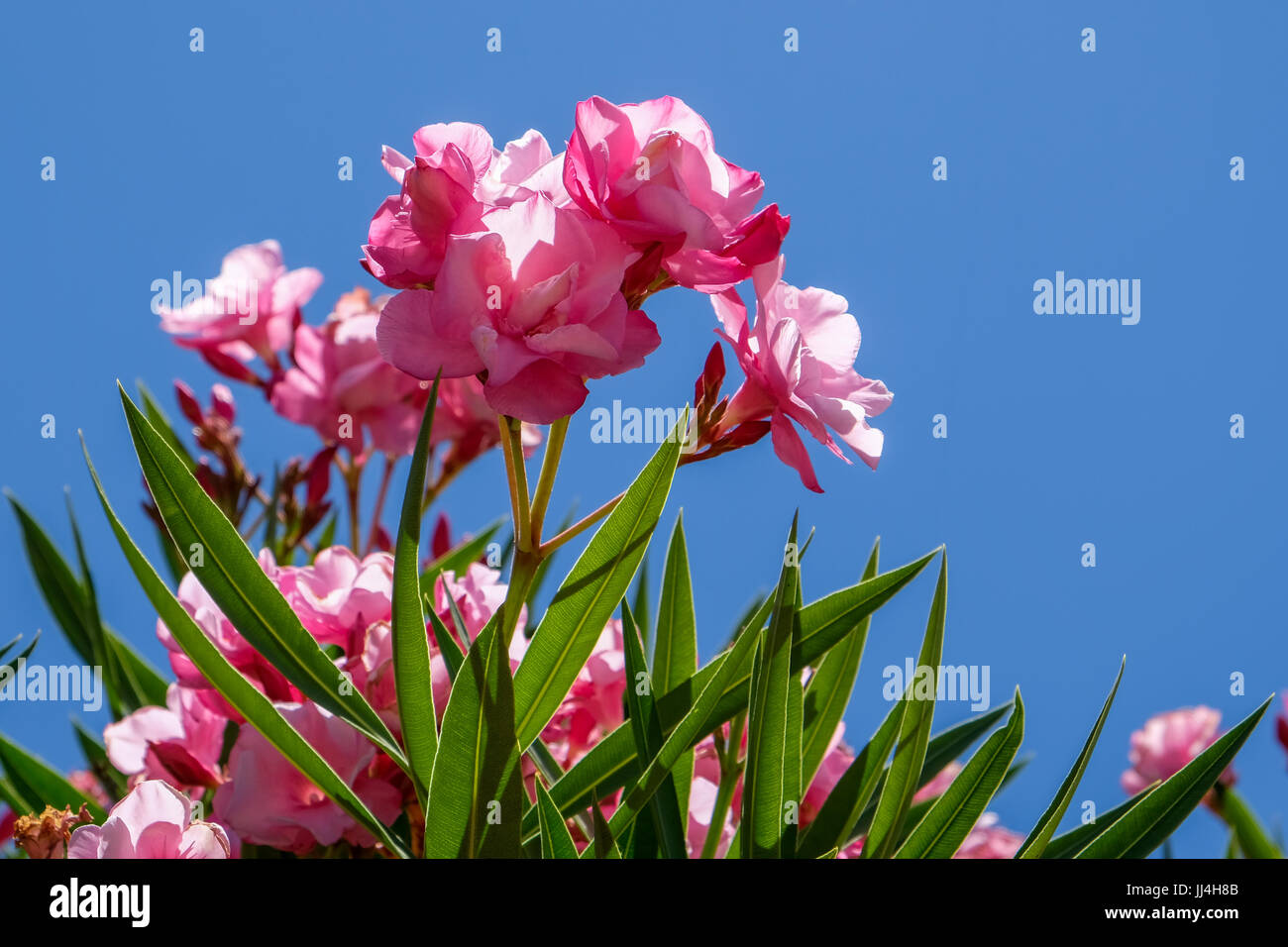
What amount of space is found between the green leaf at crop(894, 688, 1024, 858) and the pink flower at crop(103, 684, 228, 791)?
0.57 m

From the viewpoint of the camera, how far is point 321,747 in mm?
787

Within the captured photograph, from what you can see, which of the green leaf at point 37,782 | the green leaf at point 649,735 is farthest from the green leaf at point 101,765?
the green leaf at point 649,735

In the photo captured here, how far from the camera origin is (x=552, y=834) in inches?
25.9

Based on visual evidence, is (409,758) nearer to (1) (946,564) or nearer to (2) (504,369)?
(2) (504,369)

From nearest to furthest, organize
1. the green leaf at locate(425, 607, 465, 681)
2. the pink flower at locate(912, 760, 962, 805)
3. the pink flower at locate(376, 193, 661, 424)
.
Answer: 1. the pink flower at locate(376, 193, 661, 424)
2. the green leaf at locate(425, 607, 465, 681)
3. the pink flower at locate(912, 760, 962, 805)

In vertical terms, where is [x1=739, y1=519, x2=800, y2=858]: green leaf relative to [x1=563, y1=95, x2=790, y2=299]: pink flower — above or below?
below

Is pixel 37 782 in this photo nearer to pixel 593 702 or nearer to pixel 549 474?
pixel 593 702

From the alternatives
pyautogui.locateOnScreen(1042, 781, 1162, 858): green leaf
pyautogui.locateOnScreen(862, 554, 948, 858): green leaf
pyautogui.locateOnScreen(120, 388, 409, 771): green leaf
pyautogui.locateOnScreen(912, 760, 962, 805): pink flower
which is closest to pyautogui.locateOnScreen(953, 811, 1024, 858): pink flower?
pyautogui.locateOnScreen(912, 760, 962, 805): pink flower

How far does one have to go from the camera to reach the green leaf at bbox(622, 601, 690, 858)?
29.2 inches

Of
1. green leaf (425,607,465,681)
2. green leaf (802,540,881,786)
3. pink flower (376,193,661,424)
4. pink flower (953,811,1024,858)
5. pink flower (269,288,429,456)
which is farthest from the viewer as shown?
pink flower (269,288,429,456)

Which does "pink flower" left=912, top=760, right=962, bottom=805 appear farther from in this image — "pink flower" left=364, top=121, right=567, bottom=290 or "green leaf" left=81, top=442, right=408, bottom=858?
"pink flower" left=364, top=121, right=567, bottom=290

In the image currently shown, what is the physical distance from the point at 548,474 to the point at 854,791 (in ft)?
1.23
